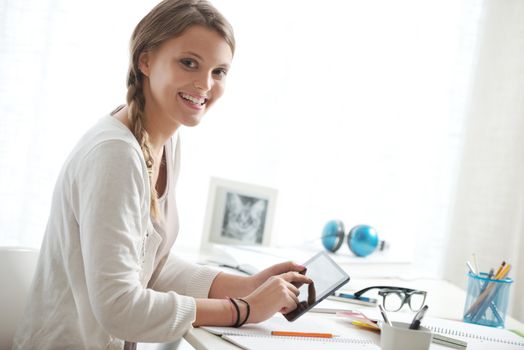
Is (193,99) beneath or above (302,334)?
above

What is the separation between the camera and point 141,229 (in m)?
1.19

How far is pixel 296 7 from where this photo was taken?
7.82ft

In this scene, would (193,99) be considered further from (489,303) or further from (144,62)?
(489,303)

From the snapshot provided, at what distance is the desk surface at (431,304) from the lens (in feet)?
3.56

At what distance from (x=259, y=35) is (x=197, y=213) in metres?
0.68

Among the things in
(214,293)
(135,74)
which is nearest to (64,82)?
(135,74)

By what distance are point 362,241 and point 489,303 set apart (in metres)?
0.57

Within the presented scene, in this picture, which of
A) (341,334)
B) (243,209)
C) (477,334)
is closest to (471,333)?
(477,334)

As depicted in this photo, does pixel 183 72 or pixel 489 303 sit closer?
pixel 183 72

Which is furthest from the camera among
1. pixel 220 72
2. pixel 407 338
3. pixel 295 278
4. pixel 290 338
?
pixel 220 72

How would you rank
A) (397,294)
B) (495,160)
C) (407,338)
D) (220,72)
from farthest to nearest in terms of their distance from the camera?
1. (495,160)
2. (397,294)
3. (220,72)
4. (407,338)

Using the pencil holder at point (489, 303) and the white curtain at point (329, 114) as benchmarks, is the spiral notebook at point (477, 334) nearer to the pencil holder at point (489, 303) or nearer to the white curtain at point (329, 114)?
the pencil holder at point (489, 303)

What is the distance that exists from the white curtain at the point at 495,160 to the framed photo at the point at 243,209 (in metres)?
0.90

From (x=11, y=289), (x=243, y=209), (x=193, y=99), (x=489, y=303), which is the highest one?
(x=193, y=99)
